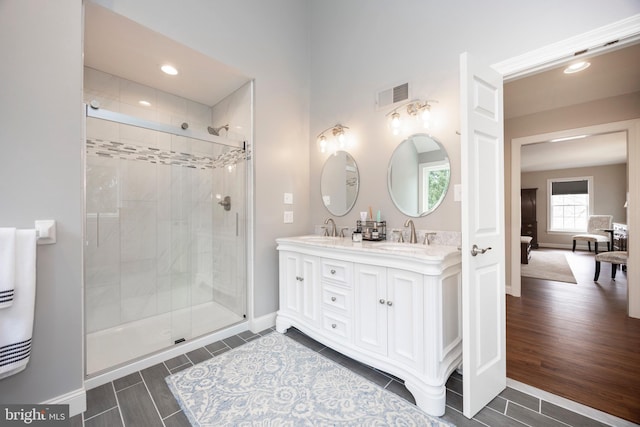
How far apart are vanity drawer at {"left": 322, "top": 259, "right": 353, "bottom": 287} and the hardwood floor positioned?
53.1 inches

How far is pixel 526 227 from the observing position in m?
8.38

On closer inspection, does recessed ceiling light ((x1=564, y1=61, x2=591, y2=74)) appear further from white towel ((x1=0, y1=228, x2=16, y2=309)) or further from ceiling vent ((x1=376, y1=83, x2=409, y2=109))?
white towel ((x1=0, y1=228, x2=16, y2=309))

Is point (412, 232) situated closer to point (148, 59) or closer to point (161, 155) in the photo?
point (161, 155)

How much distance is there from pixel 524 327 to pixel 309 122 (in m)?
3.21

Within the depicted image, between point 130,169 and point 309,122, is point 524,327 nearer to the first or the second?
point 309,122

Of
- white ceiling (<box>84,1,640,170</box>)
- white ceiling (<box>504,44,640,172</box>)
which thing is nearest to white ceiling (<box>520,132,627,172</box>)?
white ceiling (<box>504,44,640,172</box>)

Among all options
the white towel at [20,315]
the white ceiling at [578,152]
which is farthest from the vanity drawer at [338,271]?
the white ceiling at [578,152]

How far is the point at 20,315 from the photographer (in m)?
1.31

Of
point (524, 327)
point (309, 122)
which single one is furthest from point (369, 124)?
point (524, 327)

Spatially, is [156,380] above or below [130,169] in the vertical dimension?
below

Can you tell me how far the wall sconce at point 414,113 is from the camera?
209 centimetres

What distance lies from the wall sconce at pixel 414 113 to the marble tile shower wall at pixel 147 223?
5.88ft

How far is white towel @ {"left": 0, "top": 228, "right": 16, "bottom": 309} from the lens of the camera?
124 centimetres

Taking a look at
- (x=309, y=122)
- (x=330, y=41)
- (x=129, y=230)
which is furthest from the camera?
(x=309, y=122)
